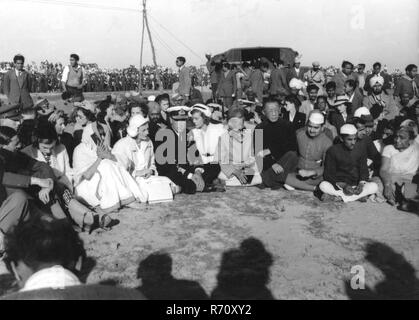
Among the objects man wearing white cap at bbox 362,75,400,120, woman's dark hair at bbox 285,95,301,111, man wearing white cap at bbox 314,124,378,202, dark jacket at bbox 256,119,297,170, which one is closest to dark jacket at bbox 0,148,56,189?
Answer: dark jacket at bbox 256,119,297,170

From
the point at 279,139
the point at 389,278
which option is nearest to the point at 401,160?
the point at 279,139

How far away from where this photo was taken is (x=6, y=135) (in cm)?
500

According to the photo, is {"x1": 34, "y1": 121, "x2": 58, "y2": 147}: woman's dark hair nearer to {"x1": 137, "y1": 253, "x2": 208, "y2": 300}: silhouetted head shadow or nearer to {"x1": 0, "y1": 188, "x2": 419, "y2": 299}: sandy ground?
{"x1": 0, "y1": 188, "x2": 419, "y2": 299}: sandy ground

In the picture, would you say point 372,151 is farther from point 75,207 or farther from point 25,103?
point 25,103

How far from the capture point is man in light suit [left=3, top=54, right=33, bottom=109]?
33.4 feet

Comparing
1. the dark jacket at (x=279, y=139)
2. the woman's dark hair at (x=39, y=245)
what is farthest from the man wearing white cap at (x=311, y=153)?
the woman's dark hair at (x=39, y=245)

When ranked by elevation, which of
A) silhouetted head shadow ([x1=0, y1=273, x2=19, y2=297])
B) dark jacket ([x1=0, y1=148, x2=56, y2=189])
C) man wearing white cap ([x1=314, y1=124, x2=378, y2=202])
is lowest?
silhouetted head shadow ([x1=0, y1=273, x2=19, y2=297])

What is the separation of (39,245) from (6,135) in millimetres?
3137

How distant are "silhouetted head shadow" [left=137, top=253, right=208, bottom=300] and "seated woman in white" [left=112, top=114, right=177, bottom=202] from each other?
2.11m

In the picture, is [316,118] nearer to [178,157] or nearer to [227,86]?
[178,157]

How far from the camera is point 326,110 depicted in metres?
9.36

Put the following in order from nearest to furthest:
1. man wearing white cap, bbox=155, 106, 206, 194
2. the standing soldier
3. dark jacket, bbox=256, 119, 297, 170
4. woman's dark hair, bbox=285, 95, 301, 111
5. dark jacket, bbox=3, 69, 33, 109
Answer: man wearing white cap, bbox=155, 106, 206, 194
dark jacket, bbox=256, 119, 297, 170
woman's dark hair, bbox=285, 95, 301, 111
dark jacket, bbox=3, 69, 33, 109
the standing soldier

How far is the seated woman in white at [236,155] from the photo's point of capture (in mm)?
7605

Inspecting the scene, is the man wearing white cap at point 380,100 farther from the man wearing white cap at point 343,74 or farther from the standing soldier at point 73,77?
the standing soldier at point 73,77
